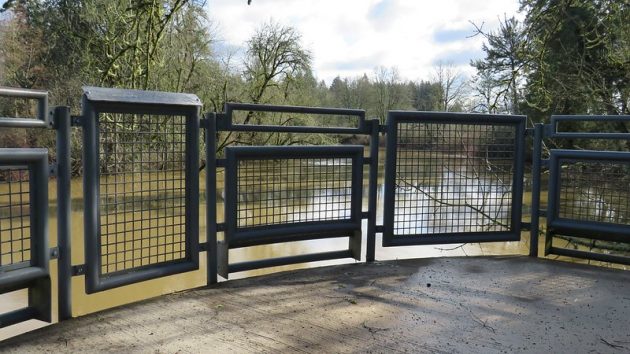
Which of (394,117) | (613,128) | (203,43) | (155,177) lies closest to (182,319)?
(155,177)

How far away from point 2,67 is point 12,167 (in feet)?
52.1

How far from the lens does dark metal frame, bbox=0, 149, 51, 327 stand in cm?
263

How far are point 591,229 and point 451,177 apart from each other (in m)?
1.18

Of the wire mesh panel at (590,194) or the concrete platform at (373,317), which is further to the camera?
the wire mesh panel at (590,194)

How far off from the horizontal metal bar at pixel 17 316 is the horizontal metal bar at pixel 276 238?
1242mm

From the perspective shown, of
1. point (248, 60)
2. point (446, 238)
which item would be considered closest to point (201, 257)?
point (446, 238)

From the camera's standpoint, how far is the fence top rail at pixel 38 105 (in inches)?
98.6

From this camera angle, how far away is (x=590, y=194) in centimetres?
430

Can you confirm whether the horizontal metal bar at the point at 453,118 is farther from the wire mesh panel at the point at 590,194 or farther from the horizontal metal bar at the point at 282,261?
the horizontal metal bar at the point at 282,261

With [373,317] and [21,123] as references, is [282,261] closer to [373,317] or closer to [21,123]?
[373,317]

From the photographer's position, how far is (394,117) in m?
4.18

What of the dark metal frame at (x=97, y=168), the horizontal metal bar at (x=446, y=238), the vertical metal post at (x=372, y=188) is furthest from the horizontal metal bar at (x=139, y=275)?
the horizontal metal bar at (x=446, y=238)

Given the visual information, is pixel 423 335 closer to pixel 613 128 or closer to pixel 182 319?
pixel 182 319

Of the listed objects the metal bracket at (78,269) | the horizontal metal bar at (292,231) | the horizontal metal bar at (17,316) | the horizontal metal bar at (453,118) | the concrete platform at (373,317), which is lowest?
the concrete platform at (373,317)
